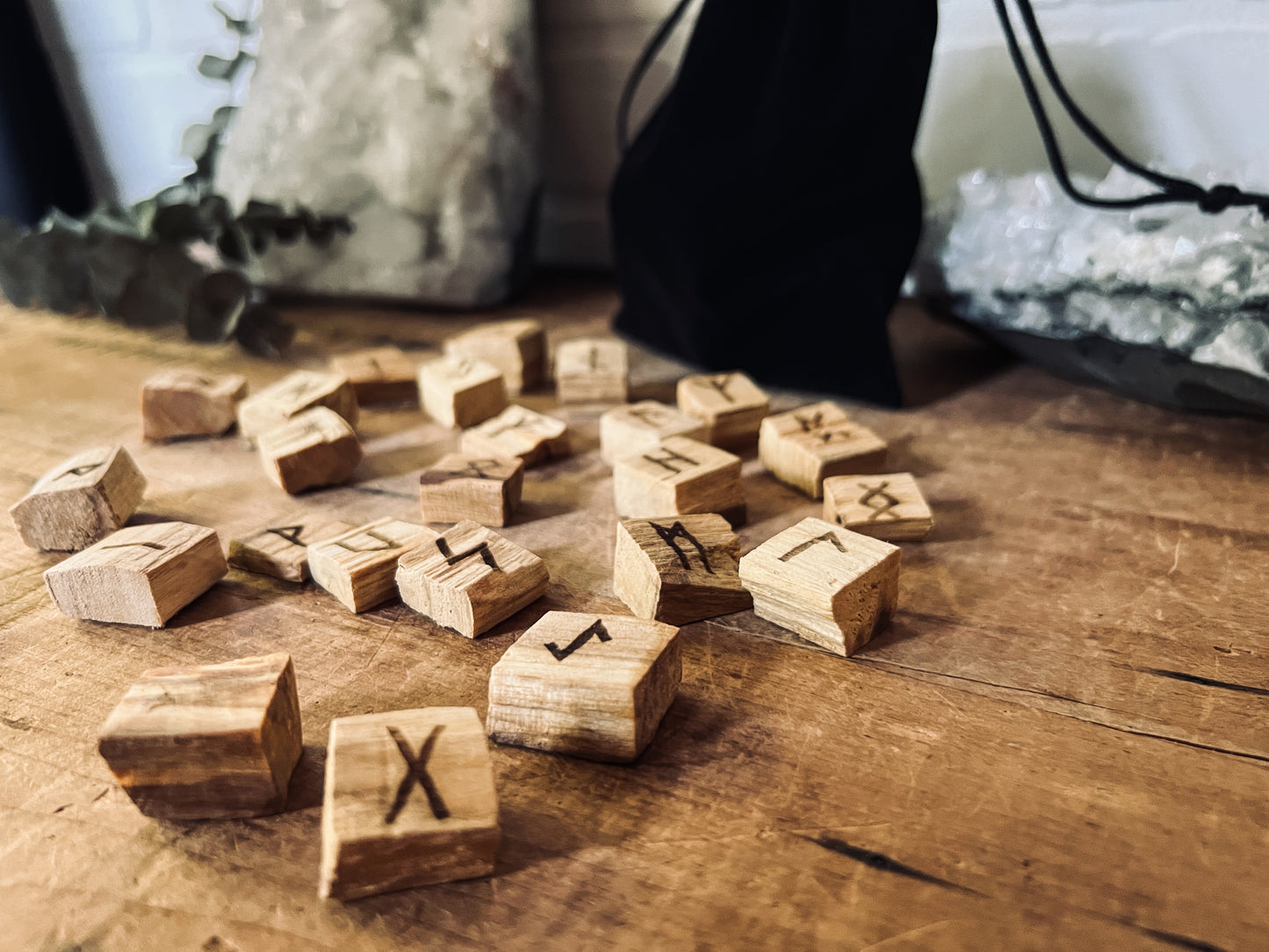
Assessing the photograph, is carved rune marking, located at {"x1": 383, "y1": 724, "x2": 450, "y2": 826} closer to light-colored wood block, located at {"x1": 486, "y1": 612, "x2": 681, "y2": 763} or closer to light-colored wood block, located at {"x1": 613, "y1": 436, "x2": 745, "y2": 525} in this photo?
light-colored wood block, located at {"x1": 486, "y1": 612, "x2": 681, "y2": 763}

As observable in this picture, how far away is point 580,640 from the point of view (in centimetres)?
67

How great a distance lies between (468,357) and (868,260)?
547 millimetres

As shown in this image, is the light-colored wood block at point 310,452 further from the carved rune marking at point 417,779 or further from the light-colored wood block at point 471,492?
the carved rune marking at point 417,779

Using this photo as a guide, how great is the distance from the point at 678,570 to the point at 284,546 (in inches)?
15.1

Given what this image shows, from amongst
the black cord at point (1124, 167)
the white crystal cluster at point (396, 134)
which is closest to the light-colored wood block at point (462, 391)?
the white crystal cluster at point (396, 134)

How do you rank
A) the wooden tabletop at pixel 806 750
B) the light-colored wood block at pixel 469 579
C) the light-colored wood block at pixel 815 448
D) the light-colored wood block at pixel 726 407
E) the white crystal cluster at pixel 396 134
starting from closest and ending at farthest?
the wooden tabletop at pixel 806 750 < the light-colored wood block at pixel 469 579 < the light-colored wood block at pixel 815 448 < the light-colored wood block at pixel 726 407 < the white crystal cluster at pixel 396 134

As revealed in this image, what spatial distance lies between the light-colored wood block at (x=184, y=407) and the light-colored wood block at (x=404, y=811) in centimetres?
71

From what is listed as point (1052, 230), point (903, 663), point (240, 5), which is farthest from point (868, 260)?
point (240, 5)

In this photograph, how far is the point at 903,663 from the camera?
73 cm

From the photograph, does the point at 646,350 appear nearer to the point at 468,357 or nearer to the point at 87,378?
the point at 468,357

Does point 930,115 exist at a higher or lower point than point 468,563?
higher

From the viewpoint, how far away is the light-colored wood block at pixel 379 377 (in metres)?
1.25

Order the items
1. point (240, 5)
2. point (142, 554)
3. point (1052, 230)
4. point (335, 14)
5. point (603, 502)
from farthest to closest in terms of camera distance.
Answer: point (240, 5) → point (335, 14) → point (1052, 230) → point (603, 502) → point (142, 554)

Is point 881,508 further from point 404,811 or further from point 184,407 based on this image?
point 184,407
